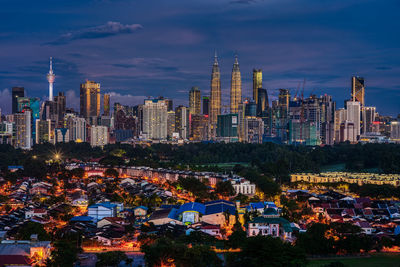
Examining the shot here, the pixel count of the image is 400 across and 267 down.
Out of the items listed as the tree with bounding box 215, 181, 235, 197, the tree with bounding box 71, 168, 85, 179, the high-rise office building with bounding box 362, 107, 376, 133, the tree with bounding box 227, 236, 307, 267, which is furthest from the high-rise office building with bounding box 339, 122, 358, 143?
the tree with bounding box 227, 236, 307, 267

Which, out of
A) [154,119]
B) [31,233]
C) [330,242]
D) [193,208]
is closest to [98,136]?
[154,119]

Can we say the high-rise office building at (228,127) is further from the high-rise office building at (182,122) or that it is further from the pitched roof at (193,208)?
the pitched roof at (193,208)

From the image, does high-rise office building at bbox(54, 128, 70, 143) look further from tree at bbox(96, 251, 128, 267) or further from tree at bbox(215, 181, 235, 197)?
tree at bbox(96, 251, 128, 267)

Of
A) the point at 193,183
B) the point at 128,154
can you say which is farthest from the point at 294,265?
the point at 128,154

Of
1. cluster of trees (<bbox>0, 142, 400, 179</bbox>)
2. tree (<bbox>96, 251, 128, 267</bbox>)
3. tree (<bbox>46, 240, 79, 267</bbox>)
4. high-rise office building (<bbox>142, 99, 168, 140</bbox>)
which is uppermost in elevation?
high-rise office building (<bbox>142, 99, 168, 140</bbox>)

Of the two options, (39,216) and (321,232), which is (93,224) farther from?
(321,232)

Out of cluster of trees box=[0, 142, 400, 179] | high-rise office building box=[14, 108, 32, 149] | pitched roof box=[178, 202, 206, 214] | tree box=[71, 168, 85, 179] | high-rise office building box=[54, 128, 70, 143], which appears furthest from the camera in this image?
high-rise office building box=[54, 128, 70, 143]
